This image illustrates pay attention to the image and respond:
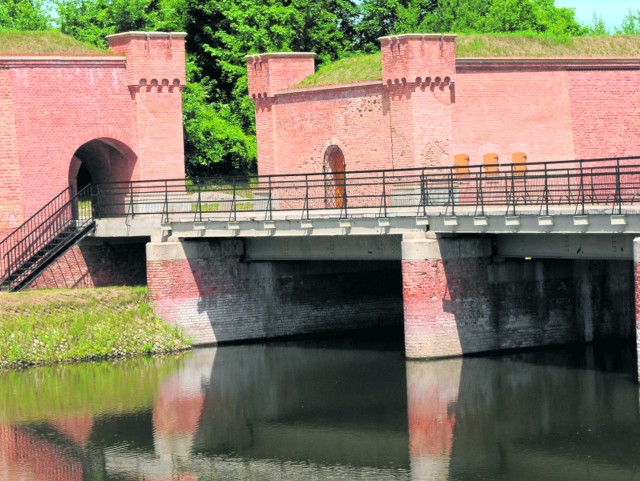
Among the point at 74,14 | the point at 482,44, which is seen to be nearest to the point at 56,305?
the point at 482,44

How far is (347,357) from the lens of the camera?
3531cm

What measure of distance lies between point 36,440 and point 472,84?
2055 cm

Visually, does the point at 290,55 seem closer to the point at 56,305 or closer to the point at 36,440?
the point at 56,305

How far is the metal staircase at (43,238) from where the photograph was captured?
1554 inches

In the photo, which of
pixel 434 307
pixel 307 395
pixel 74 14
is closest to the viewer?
pixel 307 395

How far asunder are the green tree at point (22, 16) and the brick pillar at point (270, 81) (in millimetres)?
19427

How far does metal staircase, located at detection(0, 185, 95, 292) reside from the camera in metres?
39.5

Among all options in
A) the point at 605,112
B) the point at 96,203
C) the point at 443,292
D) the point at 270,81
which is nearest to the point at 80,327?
the point at 96,203

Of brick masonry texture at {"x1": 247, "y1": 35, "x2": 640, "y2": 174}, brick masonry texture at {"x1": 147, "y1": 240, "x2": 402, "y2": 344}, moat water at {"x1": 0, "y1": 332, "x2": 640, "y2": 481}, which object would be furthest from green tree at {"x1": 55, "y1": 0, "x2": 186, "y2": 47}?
moat water at {"x1": 0, "y1": 332, "x2": 640, "y2": 481}

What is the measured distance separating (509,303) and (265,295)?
7379 millimetres

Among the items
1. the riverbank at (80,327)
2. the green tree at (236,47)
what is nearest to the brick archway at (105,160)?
the riverbank at (80,327)

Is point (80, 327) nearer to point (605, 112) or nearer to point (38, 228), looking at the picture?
point (38, 228)

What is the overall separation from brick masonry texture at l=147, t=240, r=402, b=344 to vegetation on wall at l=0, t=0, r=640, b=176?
51.0ft

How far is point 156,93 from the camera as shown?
4316 centimetres
